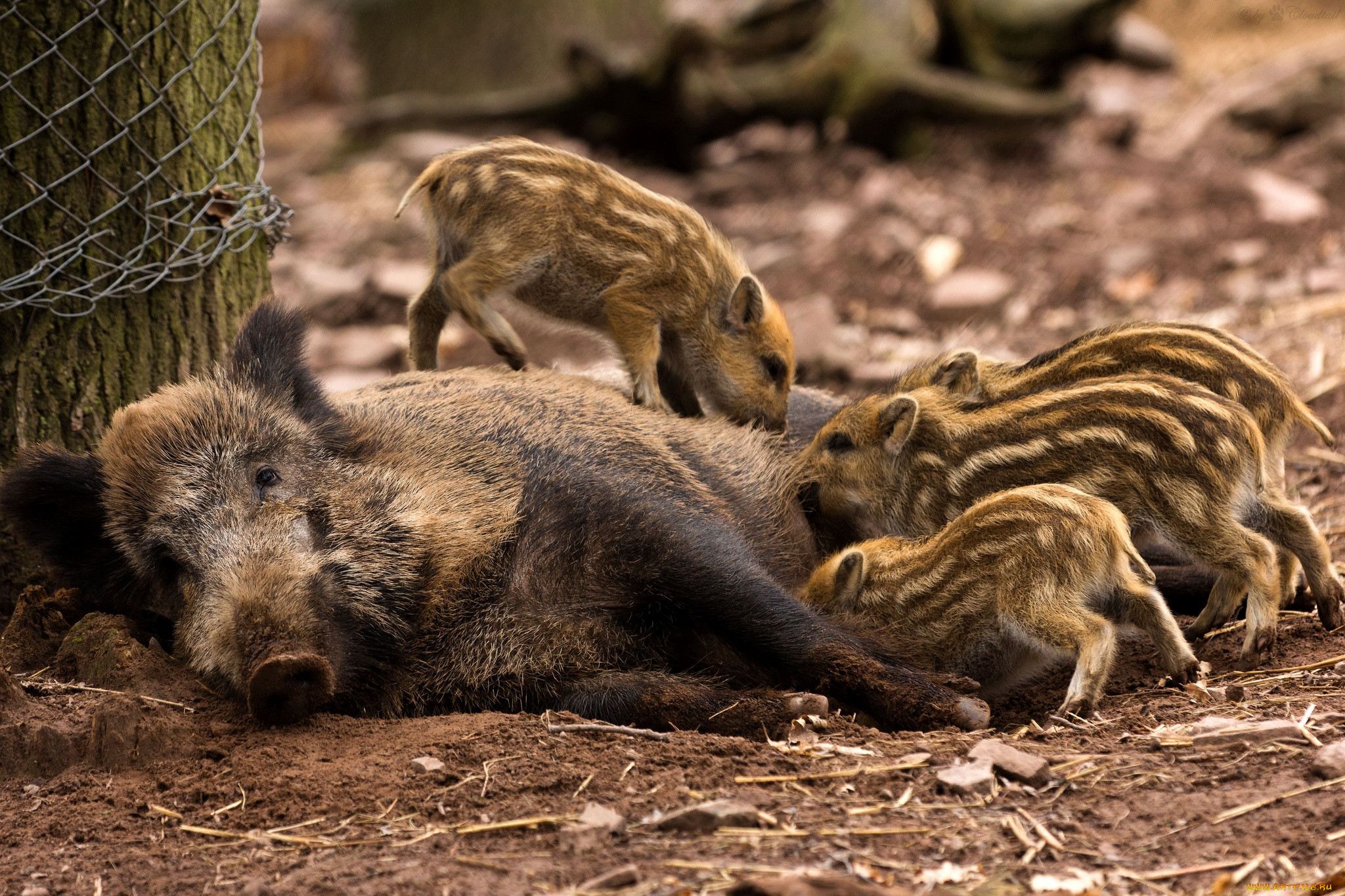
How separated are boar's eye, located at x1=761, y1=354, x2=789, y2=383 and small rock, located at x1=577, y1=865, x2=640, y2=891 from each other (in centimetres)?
246

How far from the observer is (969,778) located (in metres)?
2.64

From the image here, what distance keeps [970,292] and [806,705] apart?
4776 millimetres

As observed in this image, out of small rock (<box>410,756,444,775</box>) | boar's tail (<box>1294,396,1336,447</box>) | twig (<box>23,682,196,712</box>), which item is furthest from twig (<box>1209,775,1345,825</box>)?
twig (<box>23,682,196,712</box>)

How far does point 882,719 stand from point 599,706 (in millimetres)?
741

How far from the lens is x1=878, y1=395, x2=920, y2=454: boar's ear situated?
3.96m

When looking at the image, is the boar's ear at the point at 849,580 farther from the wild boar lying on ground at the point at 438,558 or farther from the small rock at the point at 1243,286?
the small rock at the point at 1243,286

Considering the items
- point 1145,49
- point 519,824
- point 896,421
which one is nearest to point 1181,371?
point 896,421

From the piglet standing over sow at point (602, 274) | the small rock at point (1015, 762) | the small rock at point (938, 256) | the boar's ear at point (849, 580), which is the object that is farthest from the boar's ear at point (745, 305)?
the small rock at point (938, 256)

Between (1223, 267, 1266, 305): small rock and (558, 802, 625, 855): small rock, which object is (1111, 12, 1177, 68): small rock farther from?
(558, 802, 625, 855): small rock

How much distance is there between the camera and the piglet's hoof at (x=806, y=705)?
3227 millimetres

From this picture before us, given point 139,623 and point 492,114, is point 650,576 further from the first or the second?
point 492,114

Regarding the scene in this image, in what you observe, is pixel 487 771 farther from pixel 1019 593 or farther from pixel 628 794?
pixel 1019 593

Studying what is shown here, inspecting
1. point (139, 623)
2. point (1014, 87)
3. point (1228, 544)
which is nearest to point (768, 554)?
point (1228, 544)

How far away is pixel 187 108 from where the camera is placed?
3.99 meters
